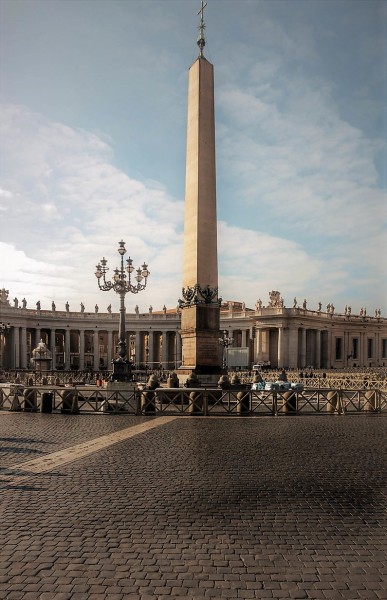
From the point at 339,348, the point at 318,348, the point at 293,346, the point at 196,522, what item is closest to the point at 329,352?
the point at 318,348

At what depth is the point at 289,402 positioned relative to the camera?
1708cm

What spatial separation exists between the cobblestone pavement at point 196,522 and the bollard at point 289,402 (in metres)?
6.07

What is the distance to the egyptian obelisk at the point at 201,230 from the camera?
19.0 metres

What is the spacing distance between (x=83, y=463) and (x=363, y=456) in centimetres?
535

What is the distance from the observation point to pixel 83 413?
16.7 meters

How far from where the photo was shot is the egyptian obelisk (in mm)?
19047

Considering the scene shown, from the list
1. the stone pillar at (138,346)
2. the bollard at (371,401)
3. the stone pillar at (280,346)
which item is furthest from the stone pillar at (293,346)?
the bollard at (371,401)

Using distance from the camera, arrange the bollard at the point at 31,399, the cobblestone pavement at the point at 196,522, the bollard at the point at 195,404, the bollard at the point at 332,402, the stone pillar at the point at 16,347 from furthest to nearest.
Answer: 1. the stone pillar at the point at 16,347
2. the bollard at the point at 31,399
3. the bollard at the point at 332,402
4. the bollard at the point at 195,404
5. the cobblestone pavement at the point at 196,522

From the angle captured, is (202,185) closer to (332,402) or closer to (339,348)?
(332,402)

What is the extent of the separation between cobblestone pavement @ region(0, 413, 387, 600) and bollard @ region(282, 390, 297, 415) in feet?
19.9

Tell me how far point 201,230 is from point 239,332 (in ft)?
197

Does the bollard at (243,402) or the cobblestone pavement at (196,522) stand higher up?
the cobblestone pavement at (196,522)

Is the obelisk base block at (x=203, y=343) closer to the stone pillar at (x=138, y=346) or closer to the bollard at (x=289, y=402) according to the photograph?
the bollard at (x=289, y=402)

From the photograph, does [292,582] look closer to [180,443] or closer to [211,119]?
[180,443]
